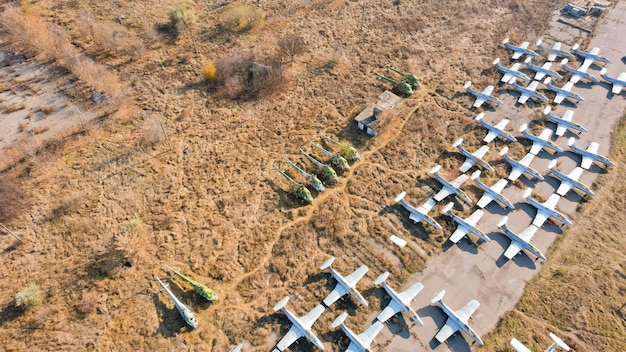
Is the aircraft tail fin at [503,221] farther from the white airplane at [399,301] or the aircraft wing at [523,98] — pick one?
the aircraft wing at [523,98]

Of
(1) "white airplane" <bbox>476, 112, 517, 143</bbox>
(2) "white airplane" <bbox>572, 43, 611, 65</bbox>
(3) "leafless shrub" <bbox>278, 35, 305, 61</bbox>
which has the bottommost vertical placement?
(1) "white airplane" <bbox>476, 112, 517, 143</bbox>

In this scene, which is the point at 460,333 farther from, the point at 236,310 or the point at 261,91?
the point at 261,91

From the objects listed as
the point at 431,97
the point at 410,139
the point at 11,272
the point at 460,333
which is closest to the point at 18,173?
the point at 11,272

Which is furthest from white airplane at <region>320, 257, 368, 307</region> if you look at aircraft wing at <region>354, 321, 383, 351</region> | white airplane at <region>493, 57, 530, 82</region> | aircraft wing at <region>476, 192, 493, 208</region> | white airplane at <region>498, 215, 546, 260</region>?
white airplane at <region>493, 57, 530, 82</region>

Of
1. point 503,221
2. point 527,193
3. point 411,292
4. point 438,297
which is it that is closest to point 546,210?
point 527,193

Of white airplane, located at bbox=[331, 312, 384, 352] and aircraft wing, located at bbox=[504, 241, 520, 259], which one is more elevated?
aircraft wing, located at bbox=[504, 241, 520, 259]

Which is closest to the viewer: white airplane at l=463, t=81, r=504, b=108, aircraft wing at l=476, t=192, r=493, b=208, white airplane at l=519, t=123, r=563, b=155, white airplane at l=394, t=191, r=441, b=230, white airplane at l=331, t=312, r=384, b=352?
white airplane at l=331, t=312, r=384, b=352

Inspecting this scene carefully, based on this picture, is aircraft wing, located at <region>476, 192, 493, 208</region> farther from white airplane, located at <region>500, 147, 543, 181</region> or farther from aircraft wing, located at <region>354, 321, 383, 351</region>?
aircraft wing, located at <region>354, 321, 383, 351</region>
